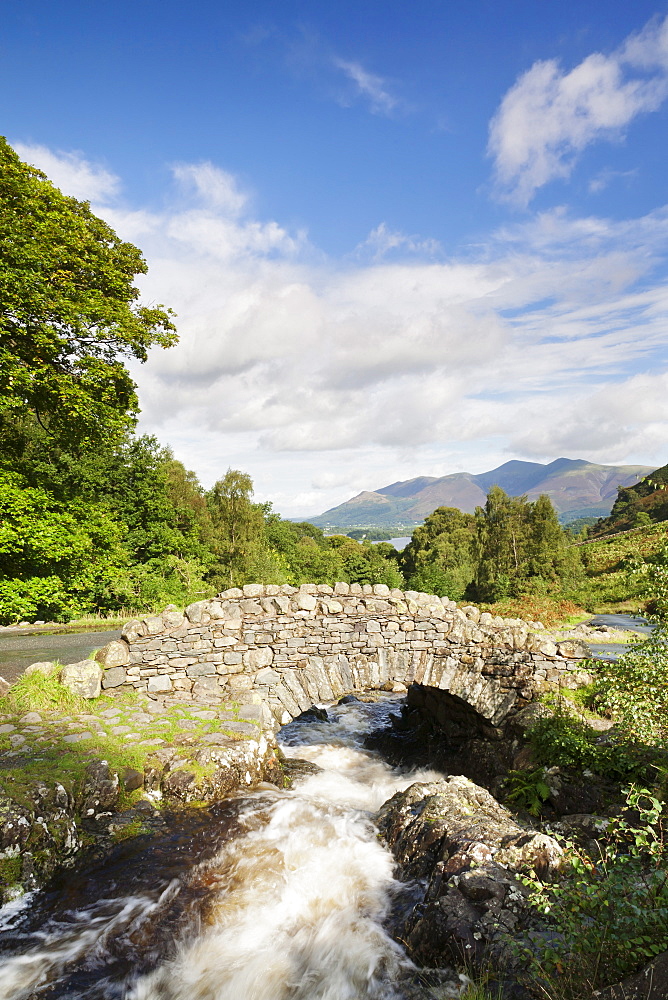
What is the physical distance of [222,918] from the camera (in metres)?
4.78

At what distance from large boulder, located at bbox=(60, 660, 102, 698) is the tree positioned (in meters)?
5.49

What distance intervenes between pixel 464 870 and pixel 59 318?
12.3 meters

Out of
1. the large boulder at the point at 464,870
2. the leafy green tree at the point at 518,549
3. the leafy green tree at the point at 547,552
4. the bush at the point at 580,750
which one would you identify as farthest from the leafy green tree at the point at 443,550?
the large boulder at the point at 464,870

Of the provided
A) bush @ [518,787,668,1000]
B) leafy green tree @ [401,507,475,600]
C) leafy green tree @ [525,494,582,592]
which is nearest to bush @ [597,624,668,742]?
bush @ [518,787,668,1000]

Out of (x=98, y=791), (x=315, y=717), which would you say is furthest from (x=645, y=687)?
(x=315, y=717)

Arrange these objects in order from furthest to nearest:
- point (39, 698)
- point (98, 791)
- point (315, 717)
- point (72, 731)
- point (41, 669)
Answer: point (315, 717)
point (41, 669)
point (39, 698)
point (72, 731)
point (98, 791)

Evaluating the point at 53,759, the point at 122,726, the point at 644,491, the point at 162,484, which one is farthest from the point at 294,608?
the point at 644,491

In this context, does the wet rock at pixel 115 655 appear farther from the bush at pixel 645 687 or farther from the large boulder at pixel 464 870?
the bush at pixel 645 687

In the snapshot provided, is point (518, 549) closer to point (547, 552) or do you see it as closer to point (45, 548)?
point (547, 552)

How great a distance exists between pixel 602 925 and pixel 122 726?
6.45m

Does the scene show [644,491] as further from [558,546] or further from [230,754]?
[230,754]

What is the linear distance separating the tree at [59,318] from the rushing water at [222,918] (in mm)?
8608

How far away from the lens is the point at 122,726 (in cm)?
712

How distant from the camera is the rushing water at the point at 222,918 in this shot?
403cm
